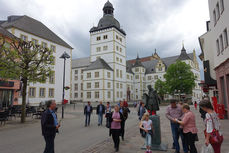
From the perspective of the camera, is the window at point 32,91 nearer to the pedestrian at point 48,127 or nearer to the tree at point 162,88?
the pedestrian at point 48,127

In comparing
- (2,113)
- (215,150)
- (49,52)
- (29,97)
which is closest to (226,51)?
(215,150)

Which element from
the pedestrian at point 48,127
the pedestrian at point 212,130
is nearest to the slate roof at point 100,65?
the pedestrian at point 48,127

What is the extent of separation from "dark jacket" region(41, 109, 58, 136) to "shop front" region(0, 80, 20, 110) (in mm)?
20434

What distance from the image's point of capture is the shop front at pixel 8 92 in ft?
71.1

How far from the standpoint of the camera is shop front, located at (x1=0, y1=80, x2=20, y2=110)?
71.1ft

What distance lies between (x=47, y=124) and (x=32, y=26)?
34.1 m

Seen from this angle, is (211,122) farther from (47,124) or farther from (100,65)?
(100,65)

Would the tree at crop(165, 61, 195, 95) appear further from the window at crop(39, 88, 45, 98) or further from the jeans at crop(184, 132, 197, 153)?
the jeans at crop(184, 132, 197, 153)

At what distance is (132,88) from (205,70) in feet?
149

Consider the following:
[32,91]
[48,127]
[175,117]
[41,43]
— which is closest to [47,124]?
[48,127]

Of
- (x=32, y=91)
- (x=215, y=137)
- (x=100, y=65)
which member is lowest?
(x=215, y=137)

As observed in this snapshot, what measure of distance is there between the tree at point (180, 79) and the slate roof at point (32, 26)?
29770 mm

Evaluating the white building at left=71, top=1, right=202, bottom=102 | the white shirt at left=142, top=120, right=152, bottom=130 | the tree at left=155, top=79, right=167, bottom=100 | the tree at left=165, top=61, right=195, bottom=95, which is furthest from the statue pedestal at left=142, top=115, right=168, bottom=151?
the tree at left=155, top=79, right=167, bottom=100

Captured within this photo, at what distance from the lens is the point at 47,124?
4617 millimetres
